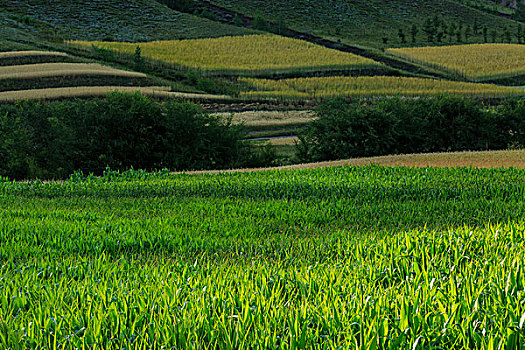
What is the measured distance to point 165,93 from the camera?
46.2 m

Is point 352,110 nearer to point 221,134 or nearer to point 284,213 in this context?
point 221,134

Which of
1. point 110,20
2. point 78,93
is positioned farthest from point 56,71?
point 110,20

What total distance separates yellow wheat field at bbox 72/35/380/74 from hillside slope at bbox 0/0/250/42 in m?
9.19

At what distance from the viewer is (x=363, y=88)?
53.1 meters

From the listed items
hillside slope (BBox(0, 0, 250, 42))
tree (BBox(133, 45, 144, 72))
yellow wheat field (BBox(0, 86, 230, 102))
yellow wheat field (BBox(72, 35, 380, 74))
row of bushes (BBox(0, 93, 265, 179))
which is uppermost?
hillside slope (BBox(0, 0, 250, 42))

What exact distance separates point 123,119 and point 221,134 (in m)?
4.48

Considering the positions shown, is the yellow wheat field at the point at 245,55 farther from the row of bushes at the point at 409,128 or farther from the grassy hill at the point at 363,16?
the row of bushes at the point at 409,128

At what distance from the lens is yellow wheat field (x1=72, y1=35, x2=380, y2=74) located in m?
62.4

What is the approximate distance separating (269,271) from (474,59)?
252 feet

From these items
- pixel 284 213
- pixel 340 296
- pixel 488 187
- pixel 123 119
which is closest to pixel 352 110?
pixel 123 119

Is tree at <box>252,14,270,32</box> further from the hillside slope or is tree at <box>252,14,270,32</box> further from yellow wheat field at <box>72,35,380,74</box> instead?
yellow wheat field at <box>72,35,380,74</box>

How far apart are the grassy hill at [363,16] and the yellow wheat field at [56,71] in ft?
162

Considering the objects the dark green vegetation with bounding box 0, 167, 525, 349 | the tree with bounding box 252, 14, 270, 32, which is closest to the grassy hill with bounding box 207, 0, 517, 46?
the tree with bounding box 252, 14, 270, 32

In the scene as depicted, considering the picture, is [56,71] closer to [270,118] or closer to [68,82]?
[68,82]
